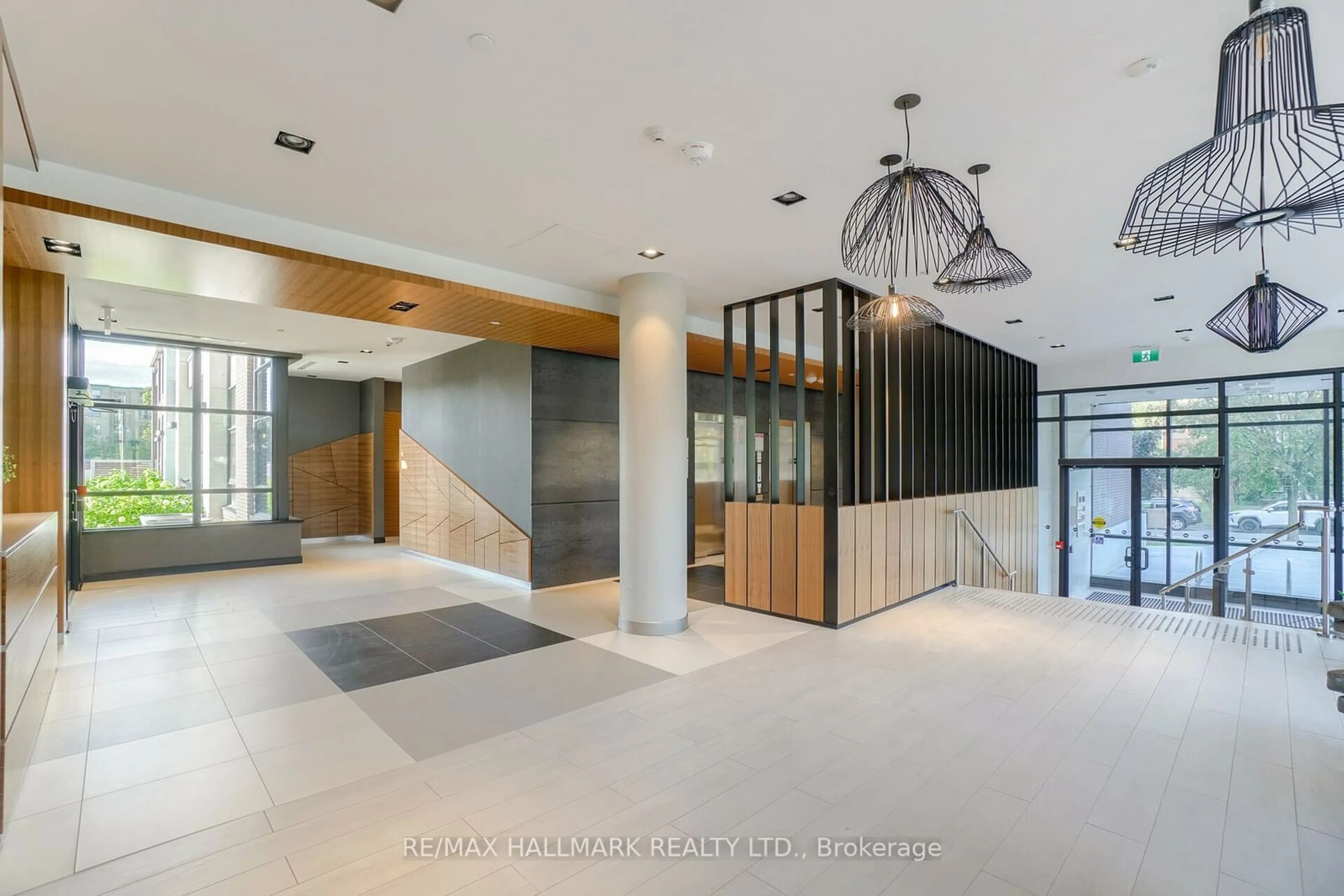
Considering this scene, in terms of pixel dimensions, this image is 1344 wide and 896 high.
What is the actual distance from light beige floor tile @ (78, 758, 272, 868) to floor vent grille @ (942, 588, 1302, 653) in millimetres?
6890

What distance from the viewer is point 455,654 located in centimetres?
531

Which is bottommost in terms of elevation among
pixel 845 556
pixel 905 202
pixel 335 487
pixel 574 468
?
pixel 845 556

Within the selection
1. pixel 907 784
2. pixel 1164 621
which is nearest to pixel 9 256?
pixel 907 784

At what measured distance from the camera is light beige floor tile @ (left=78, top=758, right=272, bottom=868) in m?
2.66

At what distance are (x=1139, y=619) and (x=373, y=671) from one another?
7453 mm

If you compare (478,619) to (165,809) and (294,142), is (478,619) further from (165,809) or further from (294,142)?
(294,142)

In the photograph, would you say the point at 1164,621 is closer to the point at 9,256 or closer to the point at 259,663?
the point at 259,663

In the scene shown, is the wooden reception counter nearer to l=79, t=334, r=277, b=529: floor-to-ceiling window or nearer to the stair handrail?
l=79, t=334, r=277, b=529: floor-to-ceiling window

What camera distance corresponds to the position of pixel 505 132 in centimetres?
350

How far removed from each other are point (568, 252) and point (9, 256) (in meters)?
4.20

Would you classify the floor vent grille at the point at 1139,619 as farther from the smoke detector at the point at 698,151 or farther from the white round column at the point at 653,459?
the smoke detector at the point at 698,151

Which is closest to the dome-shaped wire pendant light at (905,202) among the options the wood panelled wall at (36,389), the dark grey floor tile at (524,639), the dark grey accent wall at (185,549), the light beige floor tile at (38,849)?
the dark grey floor tile at (524,639)

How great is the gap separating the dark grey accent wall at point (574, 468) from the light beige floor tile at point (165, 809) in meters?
4.85

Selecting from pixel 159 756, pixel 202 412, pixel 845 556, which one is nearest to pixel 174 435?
pixel 202 412
